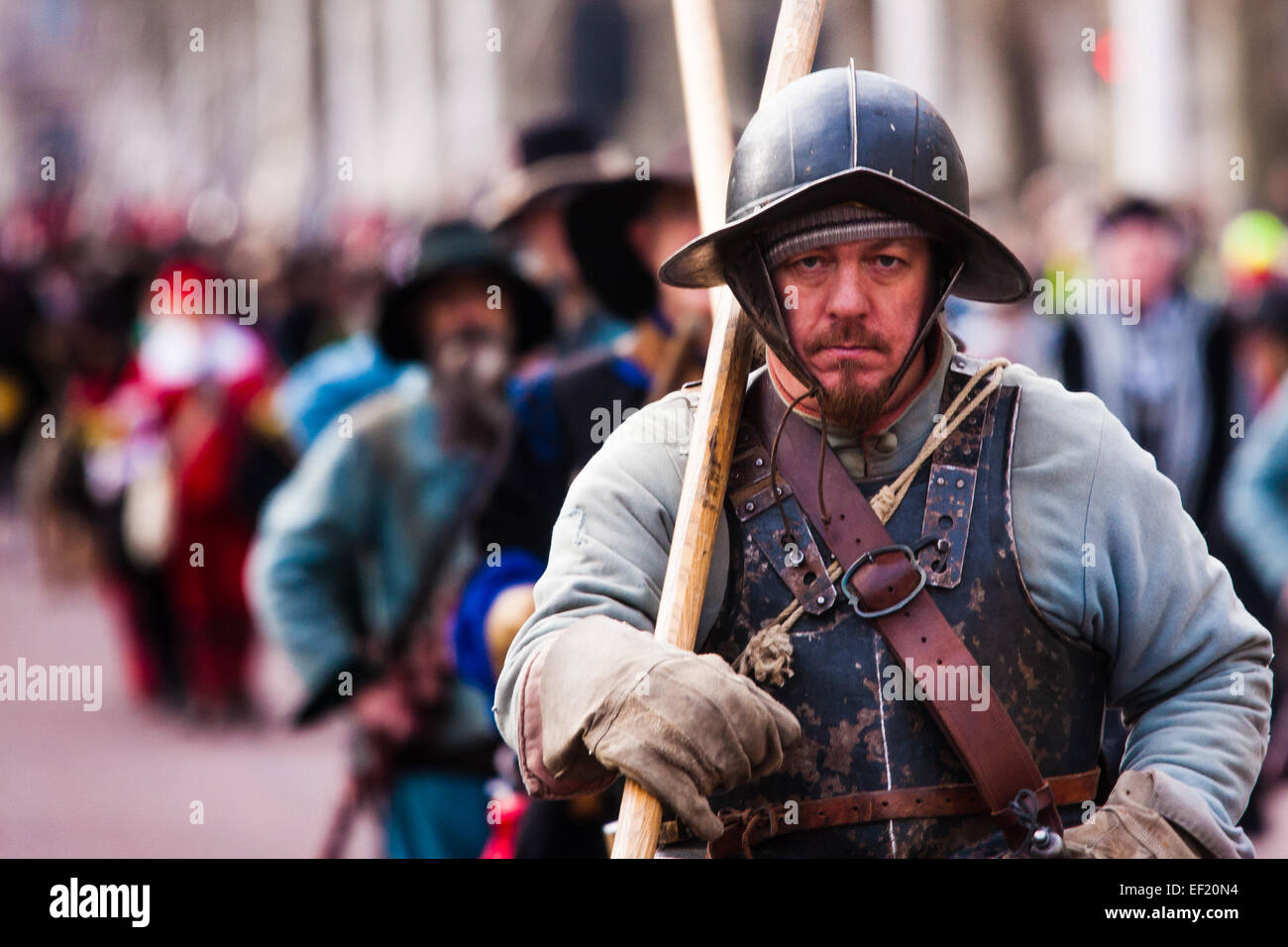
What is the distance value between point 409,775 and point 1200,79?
46.7 feet

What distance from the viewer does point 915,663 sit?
313cm

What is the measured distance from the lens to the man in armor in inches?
123

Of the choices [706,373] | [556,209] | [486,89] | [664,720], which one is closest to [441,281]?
[556,209]

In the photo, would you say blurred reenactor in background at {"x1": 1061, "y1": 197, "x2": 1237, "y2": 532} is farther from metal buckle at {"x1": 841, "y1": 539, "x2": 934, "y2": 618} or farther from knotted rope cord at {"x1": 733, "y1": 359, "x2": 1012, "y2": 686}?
metal buckle at {"x1": 841, "y1": 539, "x2": 934, "y2": 618}

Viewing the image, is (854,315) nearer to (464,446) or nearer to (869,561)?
(869,561)

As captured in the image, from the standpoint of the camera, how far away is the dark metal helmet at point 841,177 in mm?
3207

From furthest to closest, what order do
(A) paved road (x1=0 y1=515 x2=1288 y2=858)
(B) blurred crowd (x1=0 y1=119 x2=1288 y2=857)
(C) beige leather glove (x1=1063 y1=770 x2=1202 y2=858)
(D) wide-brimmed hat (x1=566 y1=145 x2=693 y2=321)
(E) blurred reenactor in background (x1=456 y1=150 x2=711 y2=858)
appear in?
(A) paved road (x1=0 y1=515 x2=1288 y2=858) → (D) wide-brimmed hat (x1=566 y1=145 x2=693 y2=321) → (B) blurred crowd (x1=0 y1=119 x2=1288 y2=857) → (E) blurred reenactor in background (x1=456 y1=150 x2=711 y2=858) → (C) beige leather glove (x1=1063 y1=770 x2=1202 y2=858)

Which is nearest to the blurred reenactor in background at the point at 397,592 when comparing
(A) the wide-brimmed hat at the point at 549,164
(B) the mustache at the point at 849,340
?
(A) the wide-brimmed hat at the point at 549,164

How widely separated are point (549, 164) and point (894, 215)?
464 cm

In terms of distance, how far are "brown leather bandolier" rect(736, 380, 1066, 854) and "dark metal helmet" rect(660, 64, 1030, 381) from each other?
214mm

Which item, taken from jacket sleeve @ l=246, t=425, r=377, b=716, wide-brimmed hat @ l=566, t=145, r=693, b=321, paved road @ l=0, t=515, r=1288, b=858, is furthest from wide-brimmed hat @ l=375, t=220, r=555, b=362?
paved road @ l=0, t=515, r=1288, b=858

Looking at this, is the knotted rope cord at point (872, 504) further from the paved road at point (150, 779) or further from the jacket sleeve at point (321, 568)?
the paved road at point (150, 779)

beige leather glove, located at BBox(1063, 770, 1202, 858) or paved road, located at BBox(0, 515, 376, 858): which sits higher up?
beige leather glove, located at BBox(1063, 770, 1202, 858)
